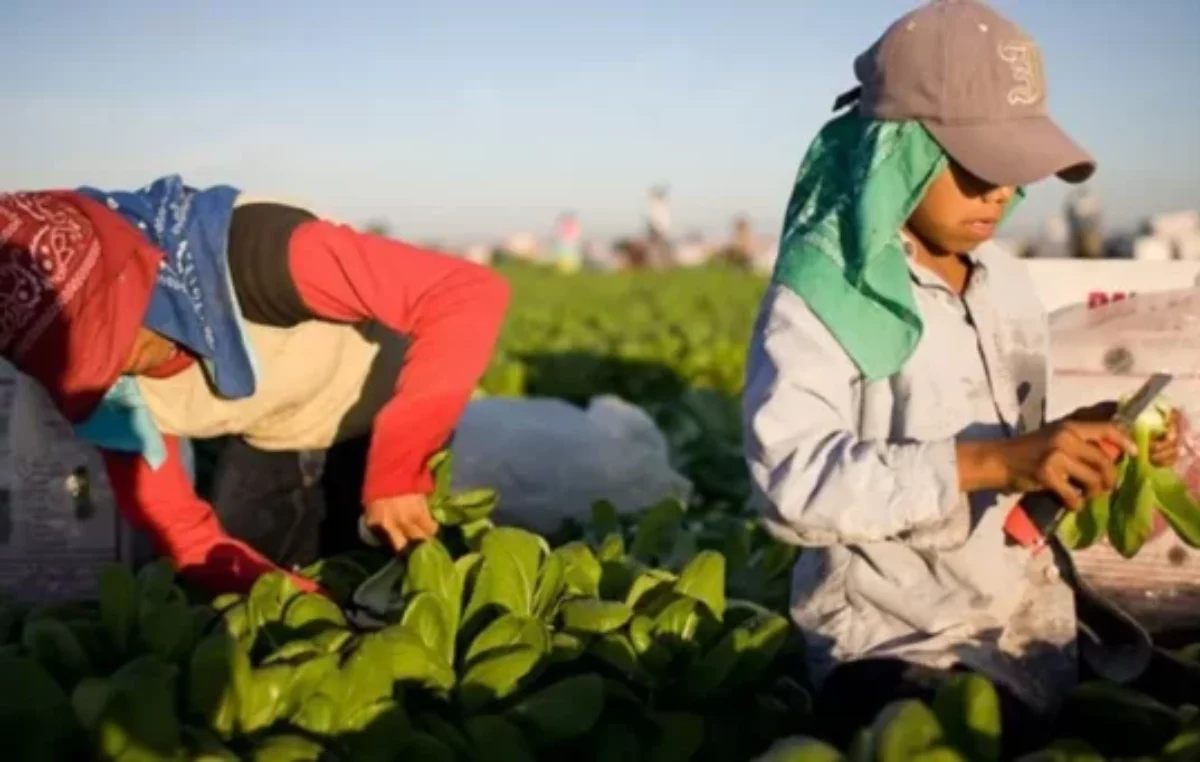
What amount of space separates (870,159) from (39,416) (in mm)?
1762

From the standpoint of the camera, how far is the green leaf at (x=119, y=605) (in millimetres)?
2240

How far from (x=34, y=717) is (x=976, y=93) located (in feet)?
4.41

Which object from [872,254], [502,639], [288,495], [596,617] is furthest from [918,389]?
[288,495]

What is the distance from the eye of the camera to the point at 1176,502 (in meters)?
2.17

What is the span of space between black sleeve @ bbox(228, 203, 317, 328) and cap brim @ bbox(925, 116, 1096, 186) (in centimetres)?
110

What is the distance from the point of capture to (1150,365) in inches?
95.0

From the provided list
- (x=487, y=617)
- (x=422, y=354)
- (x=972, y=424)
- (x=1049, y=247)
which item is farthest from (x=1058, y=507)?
(x=1049, y=247)

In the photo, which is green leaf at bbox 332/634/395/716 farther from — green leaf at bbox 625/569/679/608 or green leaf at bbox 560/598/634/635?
green leaf at bbox 625/569/679/608

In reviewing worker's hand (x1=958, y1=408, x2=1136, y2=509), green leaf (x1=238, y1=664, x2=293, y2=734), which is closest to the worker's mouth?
worker's hand (x1=958, y1=408, x2=1136, y2=509)

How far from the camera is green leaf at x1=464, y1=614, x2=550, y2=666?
2.12m

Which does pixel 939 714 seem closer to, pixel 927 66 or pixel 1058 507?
pixel 1058 507

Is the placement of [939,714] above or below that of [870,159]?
below

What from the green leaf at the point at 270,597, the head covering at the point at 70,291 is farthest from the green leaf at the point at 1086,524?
the head covering at the point at 70,291

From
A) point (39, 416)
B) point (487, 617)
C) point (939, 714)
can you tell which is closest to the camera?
point (939, 714)
